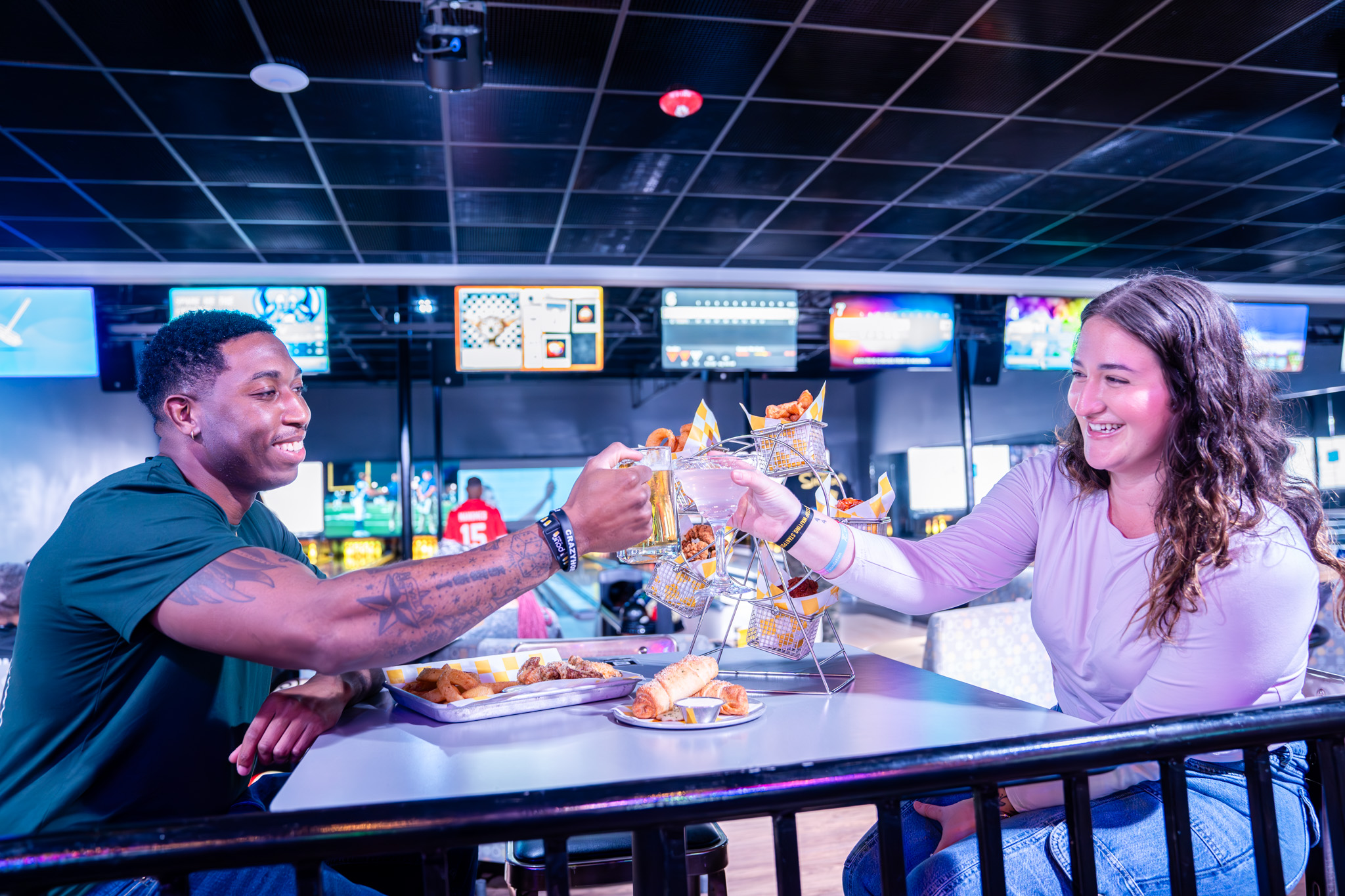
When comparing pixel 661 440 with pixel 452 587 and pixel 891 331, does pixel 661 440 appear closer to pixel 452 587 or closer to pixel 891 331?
pixel 452 587

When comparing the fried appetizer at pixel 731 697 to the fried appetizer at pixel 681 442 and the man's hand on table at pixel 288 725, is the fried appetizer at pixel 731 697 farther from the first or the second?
the man's hand on table at pixel 288 725

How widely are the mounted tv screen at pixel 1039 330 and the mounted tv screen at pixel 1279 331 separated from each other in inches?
55.1

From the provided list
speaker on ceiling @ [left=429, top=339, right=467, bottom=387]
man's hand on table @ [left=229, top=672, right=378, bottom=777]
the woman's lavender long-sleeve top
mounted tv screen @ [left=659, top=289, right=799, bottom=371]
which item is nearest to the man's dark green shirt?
man's hand on table @ [left=229, top=672, right=378, bottom=777]

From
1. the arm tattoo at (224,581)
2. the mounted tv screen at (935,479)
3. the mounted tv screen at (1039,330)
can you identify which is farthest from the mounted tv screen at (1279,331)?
the arm tattoo at (224,581)

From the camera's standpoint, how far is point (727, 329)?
21.1 feet

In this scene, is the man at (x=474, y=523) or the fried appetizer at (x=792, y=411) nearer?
the fried appetizer at (x=792, y=411)

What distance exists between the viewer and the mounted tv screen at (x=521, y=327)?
6008 mm

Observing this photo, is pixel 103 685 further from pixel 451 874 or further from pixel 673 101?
pixel 673 101

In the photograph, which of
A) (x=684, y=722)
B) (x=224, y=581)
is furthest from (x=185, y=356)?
(x=684, y=722)

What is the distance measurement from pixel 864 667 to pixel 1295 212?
21.4 ft

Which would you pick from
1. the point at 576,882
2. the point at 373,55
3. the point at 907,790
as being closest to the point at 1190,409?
the point at 907,790

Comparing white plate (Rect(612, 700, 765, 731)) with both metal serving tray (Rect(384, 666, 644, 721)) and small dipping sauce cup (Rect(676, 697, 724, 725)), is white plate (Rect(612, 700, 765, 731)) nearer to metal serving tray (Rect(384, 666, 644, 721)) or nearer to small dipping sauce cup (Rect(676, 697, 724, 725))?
small dipping sauce cup (Rect(676, 697, 724, 725))

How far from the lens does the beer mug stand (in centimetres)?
140

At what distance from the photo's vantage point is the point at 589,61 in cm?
382
